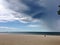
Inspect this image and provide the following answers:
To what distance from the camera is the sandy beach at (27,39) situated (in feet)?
8.86

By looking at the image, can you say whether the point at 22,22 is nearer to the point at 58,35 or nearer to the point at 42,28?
the point at 42,28

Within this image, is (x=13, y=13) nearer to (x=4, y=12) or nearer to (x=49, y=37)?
(x=4, y=12)

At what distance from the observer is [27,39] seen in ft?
8.96

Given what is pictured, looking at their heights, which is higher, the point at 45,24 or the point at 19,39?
the point at 45,24

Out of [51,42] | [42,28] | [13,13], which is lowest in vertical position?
[51,42]

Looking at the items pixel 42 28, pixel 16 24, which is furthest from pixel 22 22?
pixel 42 28

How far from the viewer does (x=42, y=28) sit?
2.75 meters

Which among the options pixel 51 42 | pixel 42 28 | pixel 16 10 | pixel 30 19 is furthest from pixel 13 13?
pixel 51 42

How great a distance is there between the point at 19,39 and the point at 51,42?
15.3 inches

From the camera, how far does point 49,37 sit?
9.01ft

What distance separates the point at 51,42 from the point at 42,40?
0.11 meters

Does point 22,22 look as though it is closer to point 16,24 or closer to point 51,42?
point 16,24

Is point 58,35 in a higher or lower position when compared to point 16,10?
lower

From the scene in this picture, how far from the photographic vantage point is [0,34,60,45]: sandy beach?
106 inches
